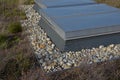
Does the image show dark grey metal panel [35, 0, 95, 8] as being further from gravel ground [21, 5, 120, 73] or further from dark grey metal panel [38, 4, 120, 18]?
gravel ground [21, 5, 120, 73]

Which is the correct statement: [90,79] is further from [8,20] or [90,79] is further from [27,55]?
[8,20]

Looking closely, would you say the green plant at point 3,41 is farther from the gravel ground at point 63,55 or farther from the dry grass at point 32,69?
the gravel ground at point 63,55

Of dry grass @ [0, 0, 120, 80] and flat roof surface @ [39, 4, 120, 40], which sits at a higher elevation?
flat roof surface @ [39, 4, 120, 40]

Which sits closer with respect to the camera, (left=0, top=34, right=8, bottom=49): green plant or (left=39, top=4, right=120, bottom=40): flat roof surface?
(left=39, top=4, right=120, bottom=40): flat roof surface

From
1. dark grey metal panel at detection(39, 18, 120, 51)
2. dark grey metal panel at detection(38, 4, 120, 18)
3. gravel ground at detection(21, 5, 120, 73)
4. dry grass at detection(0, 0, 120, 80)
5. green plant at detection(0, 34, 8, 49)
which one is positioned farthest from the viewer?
dark grey metal panel at detection(38, 4, 120, 18)

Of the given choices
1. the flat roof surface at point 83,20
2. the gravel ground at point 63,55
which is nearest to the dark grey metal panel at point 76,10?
the flat roof surface at point 83,20

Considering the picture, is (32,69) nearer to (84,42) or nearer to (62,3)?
(84,42)

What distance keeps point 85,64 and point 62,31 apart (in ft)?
2.80

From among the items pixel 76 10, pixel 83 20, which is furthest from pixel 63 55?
pixel 76 10

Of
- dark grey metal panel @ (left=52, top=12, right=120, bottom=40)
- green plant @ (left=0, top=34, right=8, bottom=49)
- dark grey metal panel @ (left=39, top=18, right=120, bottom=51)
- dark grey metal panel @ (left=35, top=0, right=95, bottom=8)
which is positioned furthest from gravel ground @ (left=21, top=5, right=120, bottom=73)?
dark grey metal panel @ (left=35, top=0, right=95, bottom=8)

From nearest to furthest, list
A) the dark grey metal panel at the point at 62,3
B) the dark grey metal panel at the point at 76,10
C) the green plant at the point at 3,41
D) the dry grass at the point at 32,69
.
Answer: the dry grass at the point at 32,69 → the green plant at the point at 3,41 → the dark grey metal panel at the point at 76,10 → the dark grey metal panel at the point at 62,3

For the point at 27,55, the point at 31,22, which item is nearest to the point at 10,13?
the point at 31,22

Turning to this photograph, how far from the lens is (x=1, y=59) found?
12.2 feet

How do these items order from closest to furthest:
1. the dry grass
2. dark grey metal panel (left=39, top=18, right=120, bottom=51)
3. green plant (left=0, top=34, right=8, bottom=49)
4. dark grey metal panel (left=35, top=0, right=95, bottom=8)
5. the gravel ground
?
the dry grass, the gravel ground, dark grey metal panel (left=39, top=18, right=120, bottom=51), green plant (left=0, top=34, right=8, bottom=49), dark grey metal panel (left=35, top=0, right=95, bottom=8)
